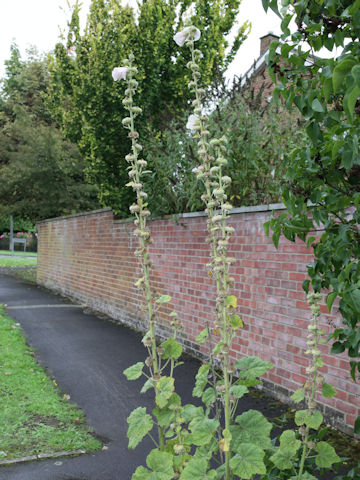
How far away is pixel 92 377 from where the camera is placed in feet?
16.3

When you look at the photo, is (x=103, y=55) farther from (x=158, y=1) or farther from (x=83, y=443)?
(x=83, y=443)

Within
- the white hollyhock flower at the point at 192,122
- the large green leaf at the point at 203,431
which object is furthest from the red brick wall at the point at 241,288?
the white hollyhock flower at the point at 192,122

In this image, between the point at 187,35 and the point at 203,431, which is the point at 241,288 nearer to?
the point at 203,431

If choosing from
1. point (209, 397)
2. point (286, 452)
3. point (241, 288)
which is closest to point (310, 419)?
point (286, 452)

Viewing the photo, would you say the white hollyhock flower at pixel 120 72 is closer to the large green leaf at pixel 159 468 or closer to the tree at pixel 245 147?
the large green leaf at pixel 159 468

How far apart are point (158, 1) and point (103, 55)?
63.0 inches

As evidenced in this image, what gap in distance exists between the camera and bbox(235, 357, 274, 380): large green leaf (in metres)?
1.77

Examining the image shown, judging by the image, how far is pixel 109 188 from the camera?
8.01 m

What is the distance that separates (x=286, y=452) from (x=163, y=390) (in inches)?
22.4

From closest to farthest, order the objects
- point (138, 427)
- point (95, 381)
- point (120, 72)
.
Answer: point (138, 427) < point (120, 72) < point (95, 381)

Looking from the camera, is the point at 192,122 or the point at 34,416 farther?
the point at 34,416

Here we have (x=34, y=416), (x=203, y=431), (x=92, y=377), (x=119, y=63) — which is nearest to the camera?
(x=203, y=431)

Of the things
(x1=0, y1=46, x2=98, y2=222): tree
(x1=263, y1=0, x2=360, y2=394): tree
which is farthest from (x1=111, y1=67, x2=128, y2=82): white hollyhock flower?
(x1=0, y1=46, x2=98, y2=222): tree

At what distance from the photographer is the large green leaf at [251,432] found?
64.7 inches
